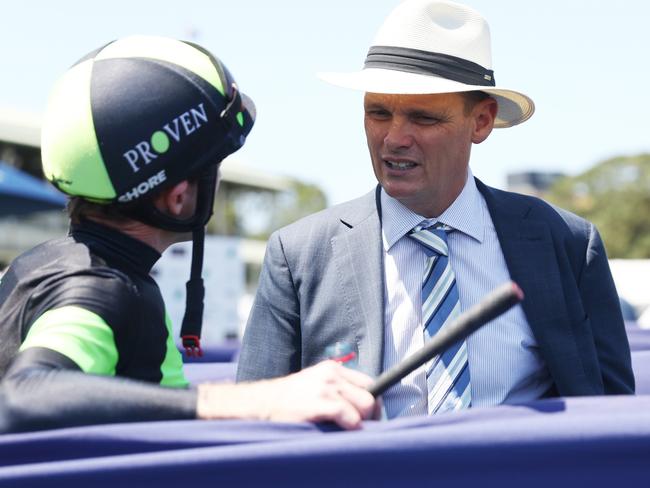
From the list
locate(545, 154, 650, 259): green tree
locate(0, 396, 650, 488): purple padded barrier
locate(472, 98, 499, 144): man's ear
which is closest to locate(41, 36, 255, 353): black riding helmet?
locate(0, 396, 650, 488): purple padded barrier

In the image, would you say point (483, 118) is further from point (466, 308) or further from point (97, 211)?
point (97, 211)

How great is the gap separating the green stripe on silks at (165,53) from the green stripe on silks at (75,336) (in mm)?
701

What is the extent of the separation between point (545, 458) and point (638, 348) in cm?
365

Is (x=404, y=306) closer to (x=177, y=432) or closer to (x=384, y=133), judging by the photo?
(x=384, y=133)

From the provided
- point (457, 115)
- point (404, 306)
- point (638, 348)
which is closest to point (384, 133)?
point (457, 115)

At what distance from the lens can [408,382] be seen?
282 cm

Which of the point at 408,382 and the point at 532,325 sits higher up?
the point at 532,325

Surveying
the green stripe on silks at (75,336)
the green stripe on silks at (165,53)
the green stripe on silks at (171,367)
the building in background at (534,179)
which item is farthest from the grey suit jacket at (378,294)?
the building in background at (534,179)

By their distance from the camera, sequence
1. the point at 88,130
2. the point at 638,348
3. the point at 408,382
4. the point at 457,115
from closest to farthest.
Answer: the point at 88,130 < the point at 408,382 < the point at 457,115 < the point at 638,348

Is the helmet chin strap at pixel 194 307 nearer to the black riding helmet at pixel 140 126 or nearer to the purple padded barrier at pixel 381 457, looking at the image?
the black riding helmet at pixel 140 126

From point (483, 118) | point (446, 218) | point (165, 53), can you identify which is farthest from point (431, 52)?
point (165, 53)

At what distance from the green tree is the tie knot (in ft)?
126

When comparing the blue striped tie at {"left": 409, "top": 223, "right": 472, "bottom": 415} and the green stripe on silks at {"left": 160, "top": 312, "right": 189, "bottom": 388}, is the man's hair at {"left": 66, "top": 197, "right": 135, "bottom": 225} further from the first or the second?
the blue striped tie at {"left": 409, "top": 223, "right": 472, "bottom": 415}

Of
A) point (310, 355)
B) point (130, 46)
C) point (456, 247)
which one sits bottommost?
point (310, 355)
